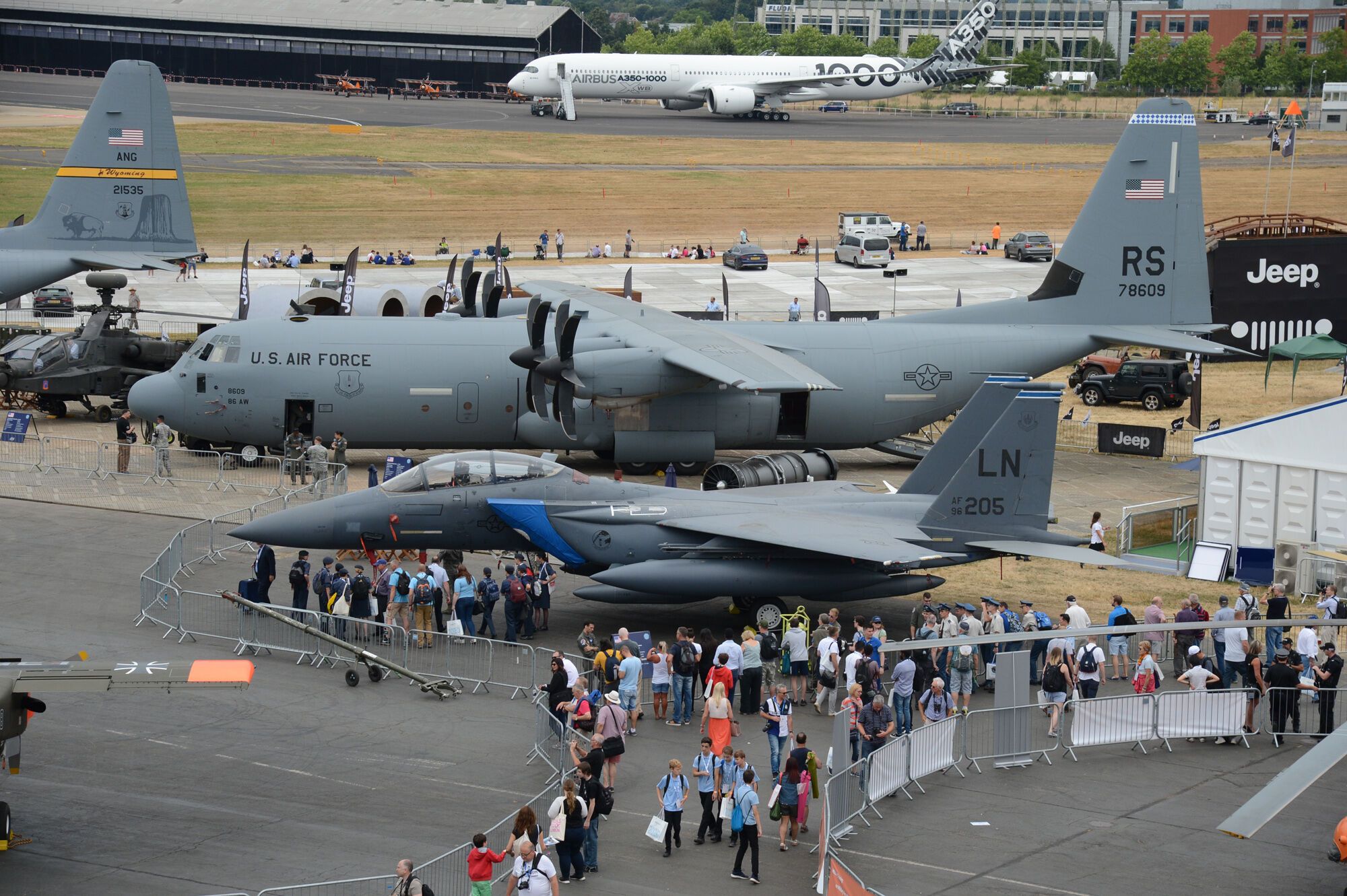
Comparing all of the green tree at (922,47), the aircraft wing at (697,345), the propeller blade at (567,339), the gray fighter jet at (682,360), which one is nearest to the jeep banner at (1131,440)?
the gray fighter jet at (682,360)

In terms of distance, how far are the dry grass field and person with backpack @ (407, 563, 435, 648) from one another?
162 feet

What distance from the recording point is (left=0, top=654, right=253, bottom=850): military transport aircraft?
608 inches

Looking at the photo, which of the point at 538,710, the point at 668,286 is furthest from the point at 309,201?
the point at 538,710

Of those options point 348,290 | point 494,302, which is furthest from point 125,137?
point 494,302

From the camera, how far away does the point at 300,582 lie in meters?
25.2

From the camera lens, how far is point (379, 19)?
13925 centimetres

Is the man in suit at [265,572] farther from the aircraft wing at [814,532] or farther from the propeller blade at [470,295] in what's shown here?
the propeller blade at [470,295]

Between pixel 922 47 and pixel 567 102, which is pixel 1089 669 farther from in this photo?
pixel 922 47

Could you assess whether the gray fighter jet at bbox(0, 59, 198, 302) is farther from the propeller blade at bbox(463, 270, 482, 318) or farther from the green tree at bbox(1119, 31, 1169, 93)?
the green tree at bbox(1119, 31, 1169, 93)

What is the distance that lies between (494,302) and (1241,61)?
473 ft

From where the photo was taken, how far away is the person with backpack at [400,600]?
→ 24.2 meters

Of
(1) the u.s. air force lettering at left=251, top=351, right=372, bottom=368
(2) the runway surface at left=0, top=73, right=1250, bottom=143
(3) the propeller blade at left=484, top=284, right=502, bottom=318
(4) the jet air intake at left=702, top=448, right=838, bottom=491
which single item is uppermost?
(2) the runway surface at left=0, top=73, right=1250, bottom=143

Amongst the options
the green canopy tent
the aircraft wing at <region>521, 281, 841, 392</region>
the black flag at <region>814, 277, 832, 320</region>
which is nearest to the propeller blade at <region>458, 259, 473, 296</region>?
the aircraft wing at <region>521, 281, 841, 392</region>

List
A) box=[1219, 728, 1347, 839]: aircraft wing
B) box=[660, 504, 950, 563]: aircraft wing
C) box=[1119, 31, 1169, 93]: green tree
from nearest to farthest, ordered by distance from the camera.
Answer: box=[1219, 728, 1347, 839]: aircraft wing → box=[660, 504, 950, 563]: aircraft wing → box=[1119, 31, 1169, 93]: green tree
